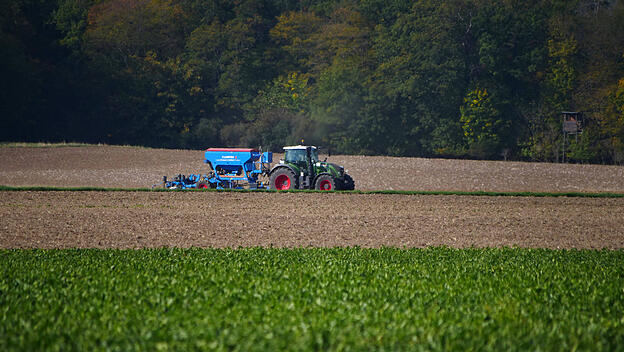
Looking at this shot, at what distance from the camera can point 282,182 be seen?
2480 centimetres

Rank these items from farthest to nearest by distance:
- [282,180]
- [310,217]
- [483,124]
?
[483,124], [282,180], [310,217]

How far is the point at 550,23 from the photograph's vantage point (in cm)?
4647

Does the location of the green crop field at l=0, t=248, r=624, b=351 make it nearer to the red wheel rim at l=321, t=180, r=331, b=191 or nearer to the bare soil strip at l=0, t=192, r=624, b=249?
the bare soil strip at l=0, t=192, r=624, b=249

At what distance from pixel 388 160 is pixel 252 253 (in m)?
28.8

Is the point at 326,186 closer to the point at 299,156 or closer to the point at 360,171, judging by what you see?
the point at 299,156

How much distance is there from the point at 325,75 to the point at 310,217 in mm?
35068

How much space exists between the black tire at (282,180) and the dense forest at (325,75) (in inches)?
931

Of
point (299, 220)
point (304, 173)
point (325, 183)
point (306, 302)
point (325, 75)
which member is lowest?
point (299, 220)

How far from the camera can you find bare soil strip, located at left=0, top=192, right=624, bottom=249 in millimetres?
13898

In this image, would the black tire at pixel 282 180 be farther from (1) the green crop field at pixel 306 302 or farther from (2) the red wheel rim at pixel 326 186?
(1) the green crop field at pixel 306 302

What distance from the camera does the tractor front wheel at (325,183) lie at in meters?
24.2

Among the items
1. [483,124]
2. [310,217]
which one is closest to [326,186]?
[310,217]

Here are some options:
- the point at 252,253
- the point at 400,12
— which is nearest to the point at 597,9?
the point at 400,12

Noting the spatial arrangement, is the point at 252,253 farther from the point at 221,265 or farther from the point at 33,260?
the point at 33,260
